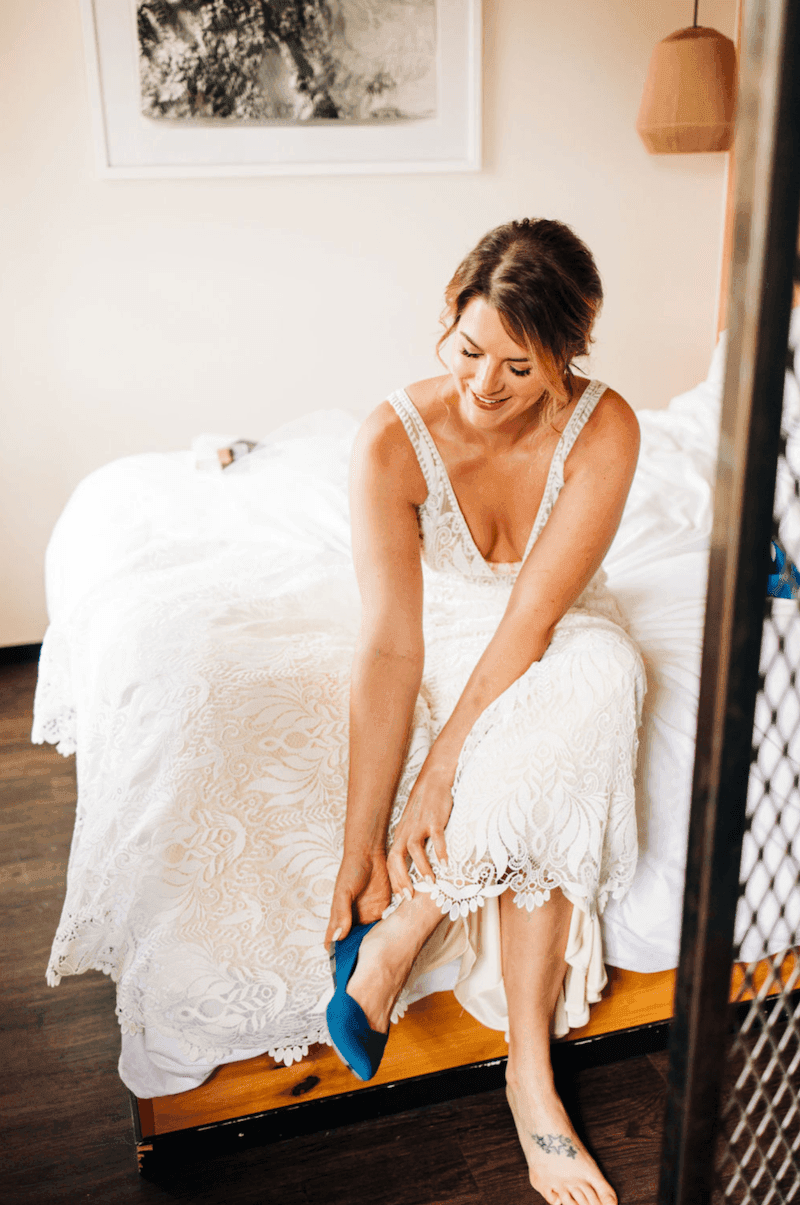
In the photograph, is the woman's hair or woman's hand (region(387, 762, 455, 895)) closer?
woman's hand (region(387, 762, 455, 895))

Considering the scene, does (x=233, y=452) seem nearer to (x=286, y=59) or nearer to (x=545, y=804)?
(x=286, y=59)

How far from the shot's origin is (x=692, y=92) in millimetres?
2871

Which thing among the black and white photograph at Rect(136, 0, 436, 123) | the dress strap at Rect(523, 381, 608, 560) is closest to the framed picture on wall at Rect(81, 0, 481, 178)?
the black and white photograph at Rect(136, 0, 436, 123)

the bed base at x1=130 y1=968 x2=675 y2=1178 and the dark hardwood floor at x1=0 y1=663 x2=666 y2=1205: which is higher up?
the bed base at x1=130 y1=968 x2=675 y2=1178

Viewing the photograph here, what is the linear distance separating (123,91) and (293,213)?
1.98ft

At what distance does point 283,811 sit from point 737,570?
91 centimetres

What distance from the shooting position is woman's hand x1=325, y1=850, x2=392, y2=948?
1166mm

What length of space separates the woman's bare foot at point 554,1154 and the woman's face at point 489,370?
0.95 meters

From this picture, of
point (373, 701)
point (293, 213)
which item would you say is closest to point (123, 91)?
point (293, 213)

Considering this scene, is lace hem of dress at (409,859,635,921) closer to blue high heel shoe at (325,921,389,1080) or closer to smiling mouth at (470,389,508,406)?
blue high heel shoe at (325,921,389,1080)

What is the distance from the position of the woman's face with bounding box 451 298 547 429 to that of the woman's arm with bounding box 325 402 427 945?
0.14 metres

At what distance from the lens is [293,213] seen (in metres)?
3.09

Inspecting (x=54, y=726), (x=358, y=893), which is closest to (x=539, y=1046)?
(x=358, y=893)

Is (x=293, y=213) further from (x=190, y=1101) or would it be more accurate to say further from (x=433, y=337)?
(x=190, y=1101)
